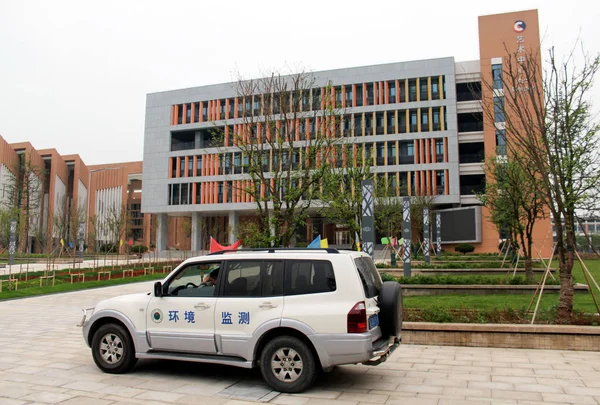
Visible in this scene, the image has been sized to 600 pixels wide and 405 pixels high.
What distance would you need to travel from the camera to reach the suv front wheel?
19.2ft

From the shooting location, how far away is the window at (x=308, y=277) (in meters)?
6.02

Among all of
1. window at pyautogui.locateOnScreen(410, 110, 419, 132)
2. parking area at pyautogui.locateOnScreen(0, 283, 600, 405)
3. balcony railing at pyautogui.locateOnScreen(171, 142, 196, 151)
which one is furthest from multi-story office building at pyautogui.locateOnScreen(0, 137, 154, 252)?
parking area at pyautogui.locateOnScreen(0, 283, 600, 405)

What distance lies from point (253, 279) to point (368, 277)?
1.55 m

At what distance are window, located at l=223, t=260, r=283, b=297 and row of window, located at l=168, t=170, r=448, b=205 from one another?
3787 centimetres

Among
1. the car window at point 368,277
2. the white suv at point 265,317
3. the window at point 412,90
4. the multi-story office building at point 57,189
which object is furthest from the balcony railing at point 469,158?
the white suv at point 265,317

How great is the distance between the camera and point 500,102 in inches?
424

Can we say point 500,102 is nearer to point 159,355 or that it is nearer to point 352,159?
point 159,355

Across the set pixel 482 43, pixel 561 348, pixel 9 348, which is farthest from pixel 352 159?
pixel 482 43

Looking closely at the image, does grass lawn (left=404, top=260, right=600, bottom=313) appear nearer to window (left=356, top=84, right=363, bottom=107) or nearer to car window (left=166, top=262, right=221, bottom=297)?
car window (left=166, top=262, right=221, bottom=297)

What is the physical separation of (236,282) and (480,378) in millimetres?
3609

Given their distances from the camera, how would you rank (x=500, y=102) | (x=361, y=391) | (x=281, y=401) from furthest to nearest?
(x=500, y=102), (x=361, y=391), (x=281, y=401)

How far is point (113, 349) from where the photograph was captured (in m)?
6.92

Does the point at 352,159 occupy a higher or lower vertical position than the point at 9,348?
higher

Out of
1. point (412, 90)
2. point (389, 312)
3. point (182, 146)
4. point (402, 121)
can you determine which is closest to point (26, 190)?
point (182, 146)
